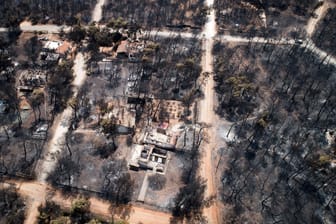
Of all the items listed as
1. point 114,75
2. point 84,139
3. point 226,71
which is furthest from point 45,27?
point 226,71

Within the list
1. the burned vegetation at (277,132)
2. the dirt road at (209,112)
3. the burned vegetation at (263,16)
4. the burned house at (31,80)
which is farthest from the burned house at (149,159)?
the burned vegetation at (263,16)

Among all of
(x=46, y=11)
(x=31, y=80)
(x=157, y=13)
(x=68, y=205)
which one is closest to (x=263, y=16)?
(x=157, y=13)

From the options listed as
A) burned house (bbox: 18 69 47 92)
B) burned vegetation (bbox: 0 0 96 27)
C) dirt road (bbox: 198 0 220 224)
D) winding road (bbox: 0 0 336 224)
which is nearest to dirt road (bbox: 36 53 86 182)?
winding road (bbox: 0 0 336 224)

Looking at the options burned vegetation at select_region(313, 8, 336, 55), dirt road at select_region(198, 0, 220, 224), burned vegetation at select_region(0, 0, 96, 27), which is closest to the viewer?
dirt road at select_region(198, 0, 220, 224)

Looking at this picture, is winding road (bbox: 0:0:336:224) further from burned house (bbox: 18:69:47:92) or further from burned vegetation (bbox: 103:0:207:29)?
burned house (bbox: 18:69:47:92)

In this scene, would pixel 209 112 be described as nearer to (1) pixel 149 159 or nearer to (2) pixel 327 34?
(1) pixel 149 159

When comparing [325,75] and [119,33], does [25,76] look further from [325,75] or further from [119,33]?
[325,75]

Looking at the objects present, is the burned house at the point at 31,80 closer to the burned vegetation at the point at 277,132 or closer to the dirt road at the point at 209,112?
the dirt road at the point at 209,112

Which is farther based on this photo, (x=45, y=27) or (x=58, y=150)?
(x=45, y=27)
